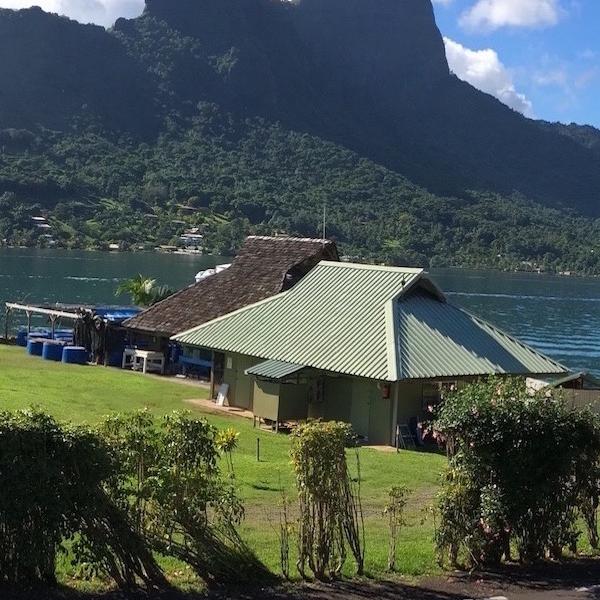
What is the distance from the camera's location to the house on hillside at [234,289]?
3164cm

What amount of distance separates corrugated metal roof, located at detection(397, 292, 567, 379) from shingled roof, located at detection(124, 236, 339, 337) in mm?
7366

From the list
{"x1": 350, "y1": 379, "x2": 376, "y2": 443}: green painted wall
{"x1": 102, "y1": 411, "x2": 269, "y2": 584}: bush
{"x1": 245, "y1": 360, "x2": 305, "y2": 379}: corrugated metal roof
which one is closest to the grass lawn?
{"x1": 102, "y1": 411, "x2": 269, "y2": 584}: bush

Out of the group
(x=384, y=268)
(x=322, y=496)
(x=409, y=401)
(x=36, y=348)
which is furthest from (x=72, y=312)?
(x=322, y=496)

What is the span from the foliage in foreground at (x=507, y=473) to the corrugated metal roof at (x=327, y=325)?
11290mm

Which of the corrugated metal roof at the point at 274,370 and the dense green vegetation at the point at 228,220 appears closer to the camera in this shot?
the corrugated metal roof at the point at 274,370

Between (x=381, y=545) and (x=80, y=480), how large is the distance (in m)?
4.29

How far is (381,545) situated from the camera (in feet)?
36.7

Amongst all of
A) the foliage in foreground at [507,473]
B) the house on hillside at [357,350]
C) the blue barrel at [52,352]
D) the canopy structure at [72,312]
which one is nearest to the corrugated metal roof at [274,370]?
the house on hillside at [357,350]

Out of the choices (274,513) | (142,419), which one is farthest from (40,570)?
(274,513)

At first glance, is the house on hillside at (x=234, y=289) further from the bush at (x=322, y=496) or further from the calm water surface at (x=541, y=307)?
the bush at (x=322, y=496)

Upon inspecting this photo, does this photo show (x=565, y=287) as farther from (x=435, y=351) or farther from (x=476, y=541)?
(x=476, y=541)

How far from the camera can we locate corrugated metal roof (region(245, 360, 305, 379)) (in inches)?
892

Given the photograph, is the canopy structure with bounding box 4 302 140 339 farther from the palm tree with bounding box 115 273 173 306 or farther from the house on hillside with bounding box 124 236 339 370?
the house on hillside with bounding box 124 236 339 370

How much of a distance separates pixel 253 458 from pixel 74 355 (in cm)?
1818
